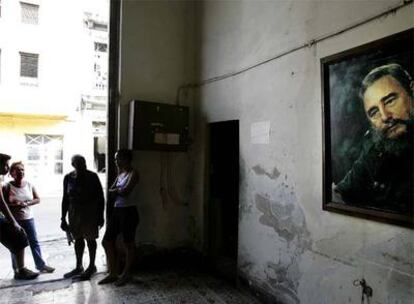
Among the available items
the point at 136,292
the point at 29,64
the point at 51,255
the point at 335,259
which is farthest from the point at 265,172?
the point at 29,64

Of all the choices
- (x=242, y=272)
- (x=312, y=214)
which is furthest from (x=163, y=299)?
(x=312, y=214)

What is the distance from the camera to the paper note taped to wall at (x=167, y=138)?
3729 millimetres

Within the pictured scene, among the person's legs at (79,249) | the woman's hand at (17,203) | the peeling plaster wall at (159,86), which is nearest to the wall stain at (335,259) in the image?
the peeling plaster wall at (159,86)

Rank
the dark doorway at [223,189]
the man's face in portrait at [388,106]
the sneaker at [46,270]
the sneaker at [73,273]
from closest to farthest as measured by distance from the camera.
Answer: the man's face in portrait at [388,106], the sneaker at [73,273], the sneaker at [46,270], the dark doorway at [223,189]

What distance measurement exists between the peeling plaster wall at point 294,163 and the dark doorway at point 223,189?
333 mm

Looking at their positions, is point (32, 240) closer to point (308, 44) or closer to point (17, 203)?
point (17, 203)

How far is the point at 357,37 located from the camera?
2162 millimetres

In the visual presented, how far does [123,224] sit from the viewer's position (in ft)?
11.0

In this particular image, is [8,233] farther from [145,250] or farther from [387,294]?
[387,294]

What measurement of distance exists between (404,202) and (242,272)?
191 centimetres

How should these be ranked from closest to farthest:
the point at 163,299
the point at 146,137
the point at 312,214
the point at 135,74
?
the point at 312,214
the point at 163,299
the point at 146,137
the point at 135,74

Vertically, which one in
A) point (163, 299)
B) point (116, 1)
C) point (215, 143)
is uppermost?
point (116, 1)

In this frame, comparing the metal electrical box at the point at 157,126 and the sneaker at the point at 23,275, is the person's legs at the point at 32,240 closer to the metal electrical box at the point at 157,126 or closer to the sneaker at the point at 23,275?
the sneaker at the point at 23,275

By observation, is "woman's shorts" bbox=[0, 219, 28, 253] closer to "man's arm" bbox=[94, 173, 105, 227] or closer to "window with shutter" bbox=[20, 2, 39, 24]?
"man's arm" bbox=[94, 173, 105, 227]
